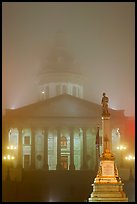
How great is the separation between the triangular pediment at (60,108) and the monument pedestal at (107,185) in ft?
113

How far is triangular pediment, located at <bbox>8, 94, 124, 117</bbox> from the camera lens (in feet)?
199

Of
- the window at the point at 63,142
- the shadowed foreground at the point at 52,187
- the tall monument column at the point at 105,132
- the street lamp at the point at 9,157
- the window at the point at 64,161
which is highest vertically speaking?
the tall monument column at the point at 105,132

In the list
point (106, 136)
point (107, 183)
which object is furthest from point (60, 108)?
point (107, 183)

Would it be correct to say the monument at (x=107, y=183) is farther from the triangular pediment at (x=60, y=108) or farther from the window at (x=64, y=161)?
the window at (x=64, y=161)

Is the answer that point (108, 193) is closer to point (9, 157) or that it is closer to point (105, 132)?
point (105, 132)

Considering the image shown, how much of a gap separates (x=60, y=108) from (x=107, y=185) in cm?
3670

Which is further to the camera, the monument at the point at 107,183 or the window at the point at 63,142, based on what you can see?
the window at the point at 63,142

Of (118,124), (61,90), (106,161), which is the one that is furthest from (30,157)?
(106,161)

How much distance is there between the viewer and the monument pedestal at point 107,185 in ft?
82.0

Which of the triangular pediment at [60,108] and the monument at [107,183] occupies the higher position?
the triangular pediment at [60,108]

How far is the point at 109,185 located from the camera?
82.8 ft

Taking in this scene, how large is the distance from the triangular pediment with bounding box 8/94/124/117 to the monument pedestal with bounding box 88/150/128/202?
34566 millimetres

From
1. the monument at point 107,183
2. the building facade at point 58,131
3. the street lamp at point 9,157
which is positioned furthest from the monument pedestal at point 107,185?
the building facade at point 58,131

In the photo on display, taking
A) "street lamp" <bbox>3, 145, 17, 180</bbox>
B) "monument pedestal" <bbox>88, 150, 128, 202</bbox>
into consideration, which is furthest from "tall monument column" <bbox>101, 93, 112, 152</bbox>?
"street lamp" <bbox>3, 145, 17, 180</bbox>
